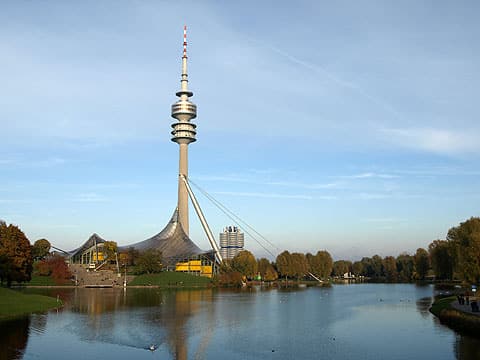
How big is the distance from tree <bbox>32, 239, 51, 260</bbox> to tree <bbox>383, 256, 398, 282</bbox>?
291 feet

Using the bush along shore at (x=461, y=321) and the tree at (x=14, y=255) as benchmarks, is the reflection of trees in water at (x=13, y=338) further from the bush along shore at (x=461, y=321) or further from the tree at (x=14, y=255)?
the bush along shore at (x=461, y=321)

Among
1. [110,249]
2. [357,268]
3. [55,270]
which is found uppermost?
[110,249]

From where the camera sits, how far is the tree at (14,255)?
50.0 meters

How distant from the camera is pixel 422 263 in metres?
108

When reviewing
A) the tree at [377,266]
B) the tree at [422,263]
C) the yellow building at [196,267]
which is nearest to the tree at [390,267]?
the tree at [377,266]

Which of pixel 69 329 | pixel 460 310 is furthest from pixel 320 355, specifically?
pixel 69 329

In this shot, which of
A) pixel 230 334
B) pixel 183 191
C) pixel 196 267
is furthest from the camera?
pixel 183 191

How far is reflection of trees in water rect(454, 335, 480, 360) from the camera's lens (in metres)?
23.3

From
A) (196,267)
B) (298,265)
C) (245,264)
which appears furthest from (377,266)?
(196,267)

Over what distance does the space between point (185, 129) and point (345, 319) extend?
92155 millimetres

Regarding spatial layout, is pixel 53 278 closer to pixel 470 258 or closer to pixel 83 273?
pixel 83 273

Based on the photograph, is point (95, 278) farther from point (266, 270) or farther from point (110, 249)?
point (266, 270)

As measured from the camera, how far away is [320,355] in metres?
24.5

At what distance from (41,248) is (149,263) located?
1948cm
